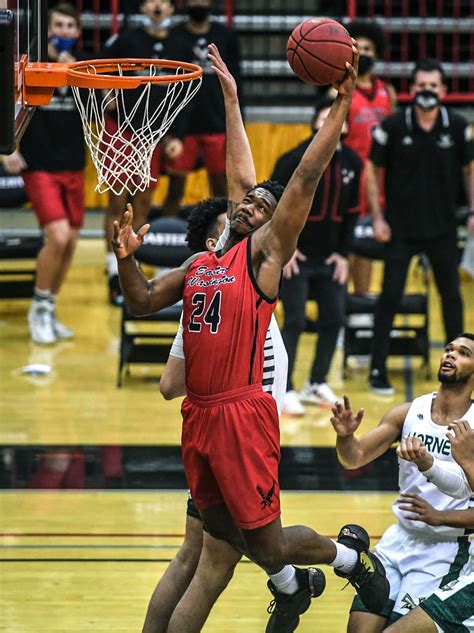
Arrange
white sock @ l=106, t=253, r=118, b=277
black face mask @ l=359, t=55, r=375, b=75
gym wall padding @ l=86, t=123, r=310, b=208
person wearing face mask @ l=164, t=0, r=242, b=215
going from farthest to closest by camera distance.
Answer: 1. gym wall padding @ l=86, t=123, r=310, b=208
2. white sock @ l=106, t=253, r=118, b=277
3. person wearing face mask @ l=164, t=0, r=242, b=215
4. black face mask @ l=359, t=55, r=375, b=75

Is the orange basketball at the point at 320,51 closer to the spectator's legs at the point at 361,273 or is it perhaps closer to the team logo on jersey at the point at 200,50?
the spectator's legs at the point at 361,273

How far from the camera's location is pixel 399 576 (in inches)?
231

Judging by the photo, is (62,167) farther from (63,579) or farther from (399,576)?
(399,576)

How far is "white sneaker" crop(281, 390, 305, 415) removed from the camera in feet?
31.1

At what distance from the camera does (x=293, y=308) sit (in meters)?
9.37

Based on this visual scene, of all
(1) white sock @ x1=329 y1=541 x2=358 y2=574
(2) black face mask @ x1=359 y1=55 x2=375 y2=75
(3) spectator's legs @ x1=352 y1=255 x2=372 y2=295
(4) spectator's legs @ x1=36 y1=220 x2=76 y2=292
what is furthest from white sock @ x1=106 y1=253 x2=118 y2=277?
(1) white sock @ x1=329 y1=541 x2=358 y2=574

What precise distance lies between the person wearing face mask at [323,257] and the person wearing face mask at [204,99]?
241 cm

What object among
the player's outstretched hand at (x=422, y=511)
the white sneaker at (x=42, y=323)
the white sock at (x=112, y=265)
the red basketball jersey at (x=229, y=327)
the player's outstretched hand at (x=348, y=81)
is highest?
the player's outstretched hand at (x=348, y=81)

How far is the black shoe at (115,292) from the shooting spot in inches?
456

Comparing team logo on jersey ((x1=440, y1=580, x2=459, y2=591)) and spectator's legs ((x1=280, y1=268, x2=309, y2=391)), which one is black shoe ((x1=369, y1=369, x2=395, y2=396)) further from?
team logo on jersey ((x1=440, y1=580, x2=459, y2=591))

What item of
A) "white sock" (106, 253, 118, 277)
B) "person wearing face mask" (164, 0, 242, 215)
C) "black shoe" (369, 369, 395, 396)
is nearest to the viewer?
"black shoe" (369, 369, 395, 396)

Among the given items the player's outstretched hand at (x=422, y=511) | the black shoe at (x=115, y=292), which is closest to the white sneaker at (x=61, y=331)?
the black shoe at (x=115, y=292)

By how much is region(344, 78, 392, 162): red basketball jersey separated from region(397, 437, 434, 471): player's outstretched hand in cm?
648

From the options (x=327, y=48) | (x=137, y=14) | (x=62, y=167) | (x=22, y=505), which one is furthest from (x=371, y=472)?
(x=137, y=14)
